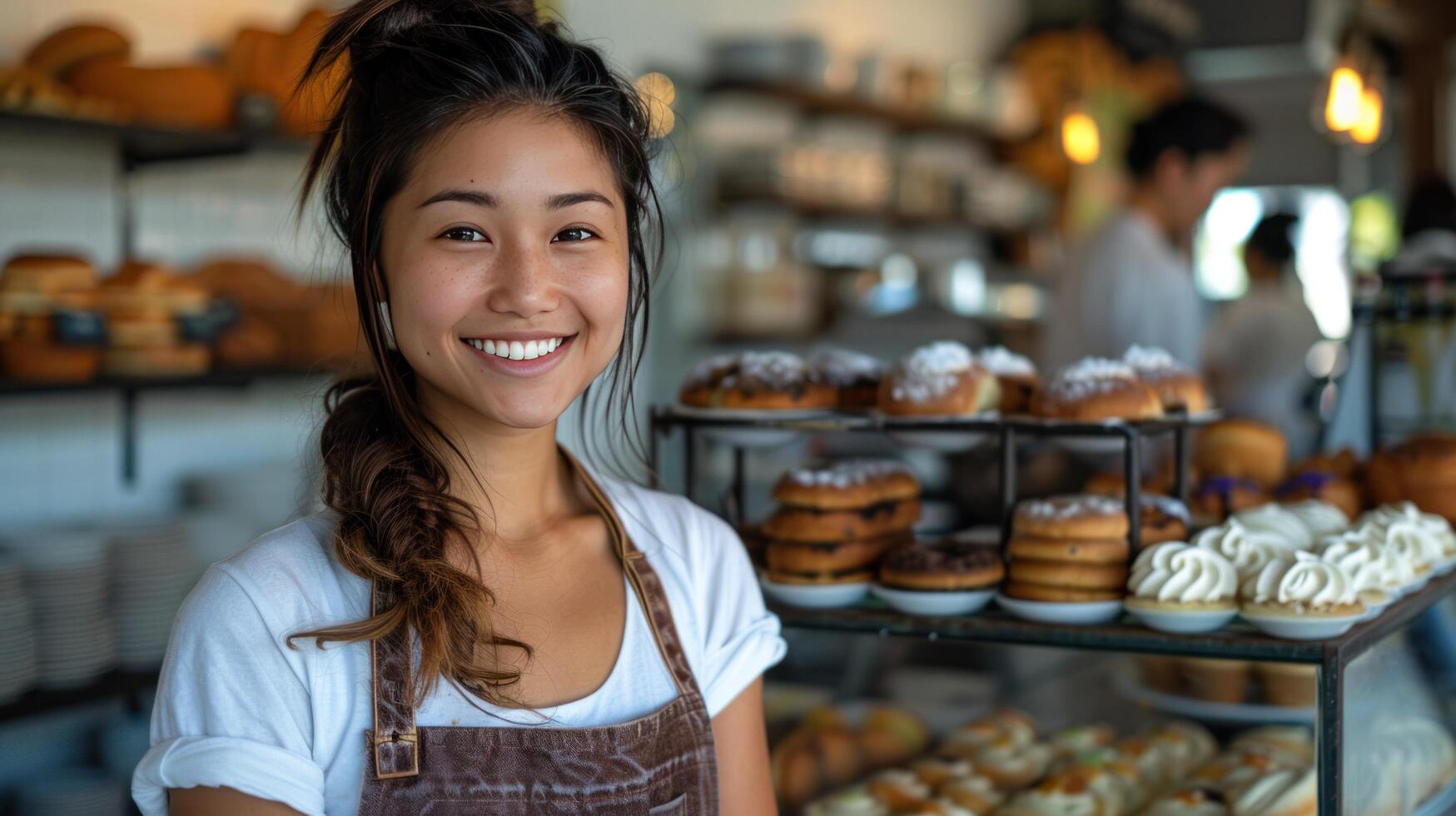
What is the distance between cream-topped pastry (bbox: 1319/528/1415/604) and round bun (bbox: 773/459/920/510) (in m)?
0.60

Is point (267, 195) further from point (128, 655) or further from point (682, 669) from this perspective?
point (682, 669)

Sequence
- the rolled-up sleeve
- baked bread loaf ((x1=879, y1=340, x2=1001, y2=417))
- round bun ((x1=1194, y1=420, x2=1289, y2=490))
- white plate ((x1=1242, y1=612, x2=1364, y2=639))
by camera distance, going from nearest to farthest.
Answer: the rolled-up sleeve < white plate ((x1=1242, y1=612, x2=1364, y2=639)) < baked bread loaf ((x1=879, y1=340, x2=1001, y2=417)) < round bun ((x1=1194, y1=420, x2=1289, y2=490))

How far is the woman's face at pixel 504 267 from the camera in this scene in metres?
1.31

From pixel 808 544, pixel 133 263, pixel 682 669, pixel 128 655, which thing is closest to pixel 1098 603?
pixel 808 544

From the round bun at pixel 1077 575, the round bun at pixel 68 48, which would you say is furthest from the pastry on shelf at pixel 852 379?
the round bun at pixel 68 48

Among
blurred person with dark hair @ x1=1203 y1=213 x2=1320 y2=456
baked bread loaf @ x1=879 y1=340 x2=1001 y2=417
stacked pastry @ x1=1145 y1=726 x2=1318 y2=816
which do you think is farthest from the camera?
blurred person with dark hair @ x1=1203 y1=213 x2=1320 y2=456

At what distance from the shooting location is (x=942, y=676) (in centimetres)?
241

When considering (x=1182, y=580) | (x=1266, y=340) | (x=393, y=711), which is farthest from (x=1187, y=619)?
(x=1266, y=340)

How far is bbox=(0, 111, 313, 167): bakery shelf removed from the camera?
118 inches

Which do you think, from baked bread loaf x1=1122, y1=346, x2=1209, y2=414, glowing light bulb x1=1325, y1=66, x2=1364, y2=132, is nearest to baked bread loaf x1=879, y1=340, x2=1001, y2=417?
baked bread loaf x1=1122, y1=346, x2=1209, y2=414

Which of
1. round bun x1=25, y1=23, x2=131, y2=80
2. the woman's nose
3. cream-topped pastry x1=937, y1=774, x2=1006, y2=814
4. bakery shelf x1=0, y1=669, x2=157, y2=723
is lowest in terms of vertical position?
bakery shelf x1=0, y1=669, x2=157, y2=723

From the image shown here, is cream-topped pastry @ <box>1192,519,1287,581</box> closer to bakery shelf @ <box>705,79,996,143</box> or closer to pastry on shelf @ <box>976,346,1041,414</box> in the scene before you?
pastry on shelf @ <box>976,346,1041,414</box>

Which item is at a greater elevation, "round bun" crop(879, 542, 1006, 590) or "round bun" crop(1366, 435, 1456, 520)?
"round bun" crop(1366, 435, 1456, 520)

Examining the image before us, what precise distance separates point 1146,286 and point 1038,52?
449 centimetres
